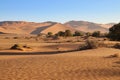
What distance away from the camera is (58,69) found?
16.0 metres

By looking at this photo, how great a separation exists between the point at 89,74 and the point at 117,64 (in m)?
4.03

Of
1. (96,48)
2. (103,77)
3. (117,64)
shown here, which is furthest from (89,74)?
(96,48)

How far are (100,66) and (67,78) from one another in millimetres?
4360

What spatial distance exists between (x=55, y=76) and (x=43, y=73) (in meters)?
1.07

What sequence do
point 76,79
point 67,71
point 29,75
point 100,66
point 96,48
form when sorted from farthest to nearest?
point 96,48
point 100,66
point 67,71
point 29,75
point 76,79

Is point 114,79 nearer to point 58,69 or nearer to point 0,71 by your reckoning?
point 58,69

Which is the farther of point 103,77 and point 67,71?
point 67,71

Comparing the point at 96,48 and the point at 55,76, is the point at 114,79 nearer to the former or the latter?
the point at 55,76

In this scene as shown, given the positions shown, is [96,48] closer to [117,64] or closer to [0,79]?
[117,64]

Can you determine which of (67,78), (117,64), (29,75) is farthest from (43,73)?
(117,64)

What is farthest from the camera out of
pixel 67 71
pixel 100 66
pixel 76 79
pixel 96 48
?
pixel 96 48

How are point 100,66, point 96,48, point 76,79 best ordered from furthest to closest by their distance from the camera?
point 96,48, point 100,66, point 76,79

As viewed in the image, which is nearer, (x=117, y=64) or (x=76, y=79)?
(x=76, y=79)

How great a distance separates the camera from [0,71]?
15.4m
